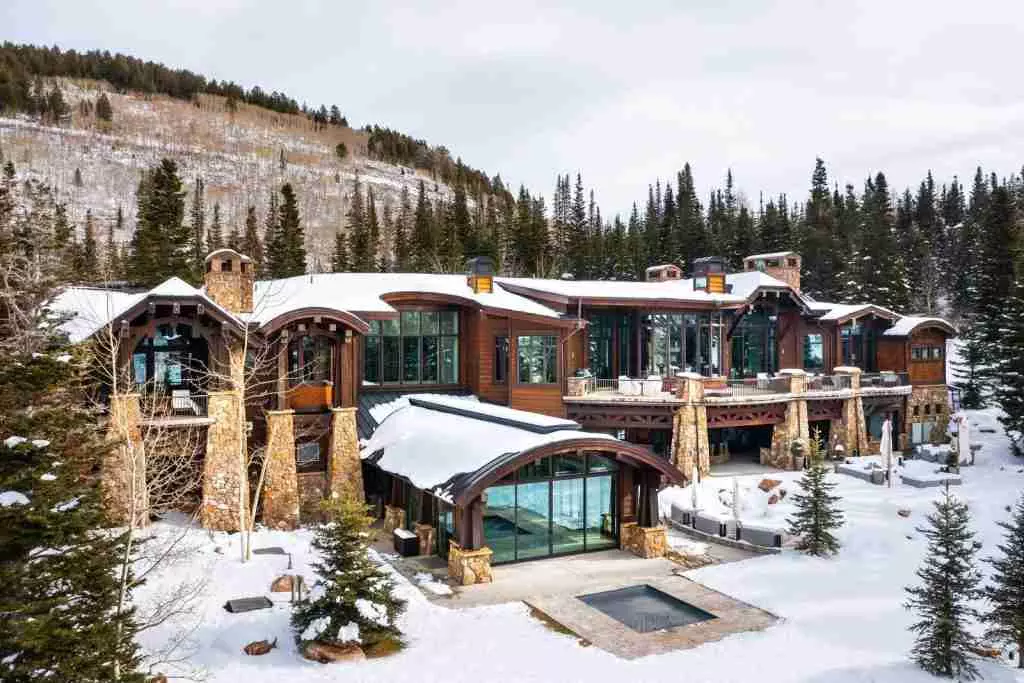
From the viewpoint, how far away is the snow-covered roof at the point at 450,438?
15812 mm

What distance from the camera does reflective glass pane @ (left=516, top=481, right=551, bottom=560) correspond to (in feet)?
54.1

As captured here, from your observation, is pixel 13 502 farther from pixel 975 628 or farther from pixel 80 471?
pixel 975 628

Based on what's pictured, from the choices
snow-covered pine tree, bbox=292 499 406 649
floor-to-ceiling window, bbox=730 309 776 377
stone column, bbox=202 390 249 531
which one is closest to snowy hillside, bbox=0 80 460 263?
floor-to-ceiling window, bbox=730 309 776 377

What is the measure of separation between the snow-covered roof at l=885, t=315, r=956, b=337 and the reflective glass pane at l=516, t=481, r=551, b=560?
2088 cm

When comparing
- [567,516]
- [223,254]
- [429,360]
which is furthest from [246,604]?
[429,360]

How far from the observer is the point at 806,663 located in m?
11.1

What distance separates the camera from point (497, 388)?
2311 centimetres

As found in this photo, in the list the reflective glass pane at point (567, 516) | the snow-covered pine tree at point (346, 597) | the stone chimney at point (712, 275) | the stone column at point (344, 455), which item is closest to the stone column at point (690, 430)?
the stone chimney at point (712, 275)

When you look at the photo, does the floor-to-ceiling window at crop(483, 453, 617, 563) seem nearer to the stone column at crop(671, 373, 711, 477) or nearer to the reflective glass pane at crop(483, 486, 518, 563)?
the reflective glass pane at crop(483, 486, 518, 563)

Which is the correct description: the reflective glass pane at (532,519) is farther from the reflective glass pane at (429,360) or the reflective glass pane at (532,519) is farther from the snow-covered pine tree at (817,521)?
the reflective glass pane at (429,360)

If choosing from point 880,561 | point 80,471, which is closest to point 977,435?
point 880,561

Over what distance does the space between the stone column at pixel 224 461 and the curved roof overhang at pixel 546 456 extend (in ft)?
20.3

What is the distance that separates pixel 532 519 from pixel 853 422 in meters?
16.6

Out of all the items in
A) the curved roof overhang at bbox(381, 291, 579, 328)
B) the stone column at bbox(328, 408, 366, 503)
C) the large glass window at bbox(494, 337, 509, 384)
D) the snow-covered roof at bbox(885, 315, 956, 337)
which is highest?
the curved roof overhang at bbox(381, 291, 579, 328)
